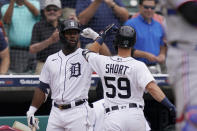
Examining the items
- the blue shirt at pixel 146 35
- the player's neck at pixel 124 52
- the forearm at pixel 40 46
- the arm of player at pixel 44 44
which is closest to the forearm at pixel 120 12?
the blue shirt at pixel 146 35

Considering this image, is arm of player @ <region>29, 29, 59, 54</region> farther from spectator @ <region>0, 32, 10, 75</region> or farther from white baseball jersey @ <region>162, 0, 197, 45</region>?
white baseball jersey @ <region>162, 0, 197, 45</region>

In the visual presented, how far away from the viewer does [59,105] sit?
243 inches

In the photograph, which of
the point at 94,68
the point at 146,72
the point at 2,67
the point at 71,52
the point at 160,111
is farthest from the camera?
the point at 160,111

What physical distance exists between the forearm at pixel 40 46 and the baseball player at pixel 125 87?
78.8 inches

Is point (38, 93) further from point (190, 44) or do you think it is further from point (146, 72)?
point (190, 44)

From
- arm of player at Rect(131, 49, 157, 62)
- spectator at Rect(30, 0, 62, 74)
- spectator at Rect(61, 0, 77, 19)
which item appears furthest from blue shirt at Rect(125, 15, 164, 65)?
spectator at Rect(30, 0, 62, 74)

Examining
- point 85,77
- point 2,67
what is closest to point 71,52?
point 85,77

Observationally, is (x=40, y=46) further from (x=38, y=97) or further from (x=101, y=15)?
(x=38, y=97)

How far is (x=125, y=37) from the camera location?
18.7 feet

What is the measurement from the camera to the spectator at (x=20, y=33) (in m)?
7.91

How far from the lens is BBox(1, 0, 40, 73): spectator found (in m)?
7.91

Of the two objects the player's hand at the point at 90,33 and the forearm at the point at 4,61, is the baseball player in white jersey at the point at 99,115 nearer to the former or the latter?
the player's hand at the point at 90,33

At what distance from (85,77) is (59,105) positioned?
41cm

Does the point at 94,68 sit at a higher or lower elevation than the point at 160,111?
higher
